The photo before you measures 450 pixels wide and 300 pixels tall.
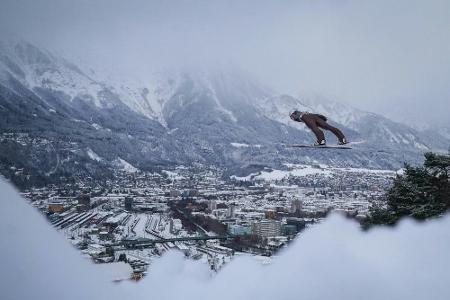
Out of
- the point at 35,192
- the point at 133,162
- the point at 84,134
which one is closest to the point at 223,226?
the point at 35,192

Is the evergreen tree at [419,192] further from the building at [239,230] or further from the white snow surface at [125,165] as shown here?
the white snow surface at [125,165]

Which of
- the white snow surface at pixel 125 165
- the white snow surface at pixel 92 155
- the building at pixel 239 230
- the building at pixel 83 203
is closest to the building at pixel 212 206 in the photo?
the building at pixel 83 203

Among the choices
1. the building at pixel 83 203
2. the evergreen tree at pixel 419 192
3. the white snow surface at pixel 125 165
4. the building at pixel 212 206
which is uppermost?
the white snow surface at pixel 125 165

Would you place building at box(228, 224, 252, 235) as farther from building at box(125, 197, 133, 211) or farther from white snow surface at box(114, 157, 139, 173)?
white snow surface at box(114, 157, 139, 173)

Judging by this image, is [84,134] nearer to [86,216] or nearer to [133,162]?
[133,162]

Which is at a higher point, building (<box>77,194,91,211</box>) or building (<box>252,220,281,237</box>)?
building (<box>77,194,91,211</box>)

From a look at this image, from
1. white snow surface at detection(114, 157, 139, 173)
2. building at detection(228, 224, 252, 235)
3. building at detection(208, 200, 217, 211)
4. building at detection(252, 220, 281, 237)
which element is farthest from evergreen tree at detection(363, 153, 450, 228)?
white snow surface at detection(114, 157, 139, 173)
